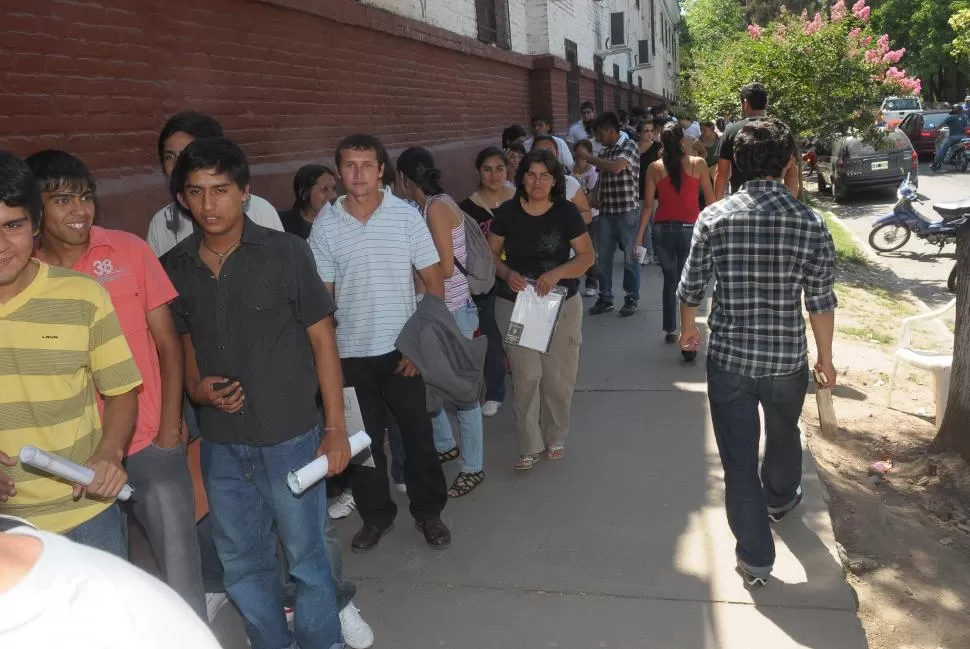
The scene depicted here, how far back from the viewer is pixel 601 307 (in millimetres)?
8195

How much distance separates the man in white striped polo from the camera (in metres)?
3.53

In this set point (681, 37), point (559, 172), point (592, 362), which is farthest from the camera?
point (681, 37)

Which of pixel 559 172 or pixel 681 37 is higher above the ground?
pixel 681 37

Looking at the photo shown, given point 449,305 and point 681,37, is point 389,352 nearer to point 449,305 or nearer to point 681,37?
point 449,305

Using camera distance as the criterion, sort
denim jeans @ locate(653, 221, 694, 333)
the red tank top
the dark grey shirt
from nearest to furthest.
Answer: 1. the dark grey shirt
2. the red tank top
3. denim jeans @ locate(653, 221, 694, 333)

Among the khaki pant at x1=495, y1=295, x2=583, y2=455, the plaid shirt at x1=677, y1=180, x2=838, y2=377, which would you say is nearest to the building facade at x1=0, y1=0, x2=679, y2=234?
the khaki pant at x1=495, y1=295, x2=583, y2=455

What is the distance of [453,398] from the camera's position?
3879 mm

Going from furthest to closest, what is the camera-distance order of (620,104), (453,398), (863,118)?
(620,104), (863,118), (453,398)

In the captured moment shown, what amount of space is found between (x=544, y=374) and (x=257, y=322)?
236 cm

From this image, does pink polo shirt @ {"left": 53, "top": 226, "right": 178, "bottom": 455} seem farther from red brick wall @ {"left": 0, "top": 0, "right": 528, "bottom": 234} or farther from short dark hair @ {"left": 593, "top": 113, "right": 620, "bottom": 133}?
short dark hair @ {"left": 593, "top": 113, "right": 620, "bottom": 133}

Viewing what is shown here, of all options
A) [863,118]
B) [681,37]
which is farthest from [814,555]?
[681,37]

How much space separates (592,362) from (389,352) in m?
3.37

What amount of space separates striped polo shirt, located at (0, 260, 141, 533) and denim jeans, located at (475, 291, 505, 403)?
11.3ft

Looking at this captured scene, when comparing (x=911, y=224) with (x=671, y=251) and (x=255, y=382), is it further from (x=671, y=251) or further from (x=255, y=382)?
(x=255, y=382)
